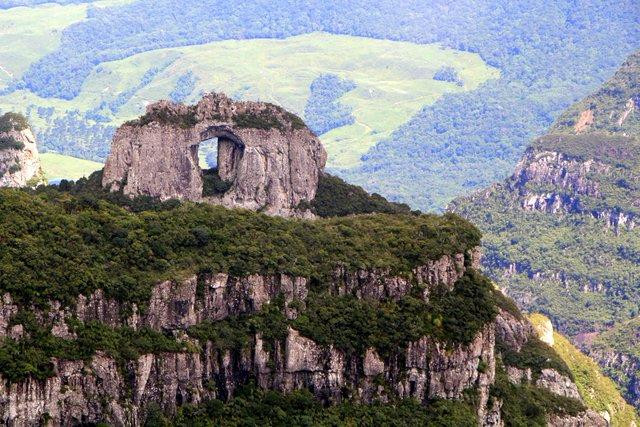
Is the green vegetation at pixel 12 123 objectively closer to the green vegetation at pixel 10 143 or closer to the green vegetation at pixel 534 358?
the green vegetation at pixel 10 143

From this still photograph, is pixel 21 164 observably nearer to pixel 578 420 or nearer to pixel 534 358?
pixel 534 358

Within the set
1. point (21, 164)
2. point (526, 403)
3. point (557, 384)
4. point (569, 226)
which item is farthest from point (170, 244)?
point (569, 226)

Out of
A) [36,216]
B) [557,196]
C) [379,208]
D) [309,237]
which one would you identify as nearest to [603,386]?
[379,208]

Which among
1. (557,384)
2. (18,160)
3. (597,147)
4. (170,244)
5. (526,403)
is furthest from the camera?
(597,147)

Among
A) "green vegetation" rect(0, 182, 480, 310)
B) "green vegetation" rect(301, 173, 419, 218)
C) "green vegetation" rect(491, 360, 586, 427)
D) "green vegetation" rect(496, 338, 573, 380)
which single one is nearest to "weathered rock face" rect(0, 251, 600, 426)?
"green vegetation" rect(0, 182, 480, 310)

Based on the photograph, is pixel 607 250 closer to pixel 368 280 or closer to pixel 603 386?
pixel 603 386

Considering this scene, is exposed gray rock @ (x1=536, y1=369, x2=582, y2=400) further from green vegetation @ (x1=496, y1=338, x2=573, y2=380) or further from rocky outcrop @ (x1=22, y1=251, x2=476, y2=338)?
rocky outcrop @ (x1=22, y1=251, x2=476, y2=338)
